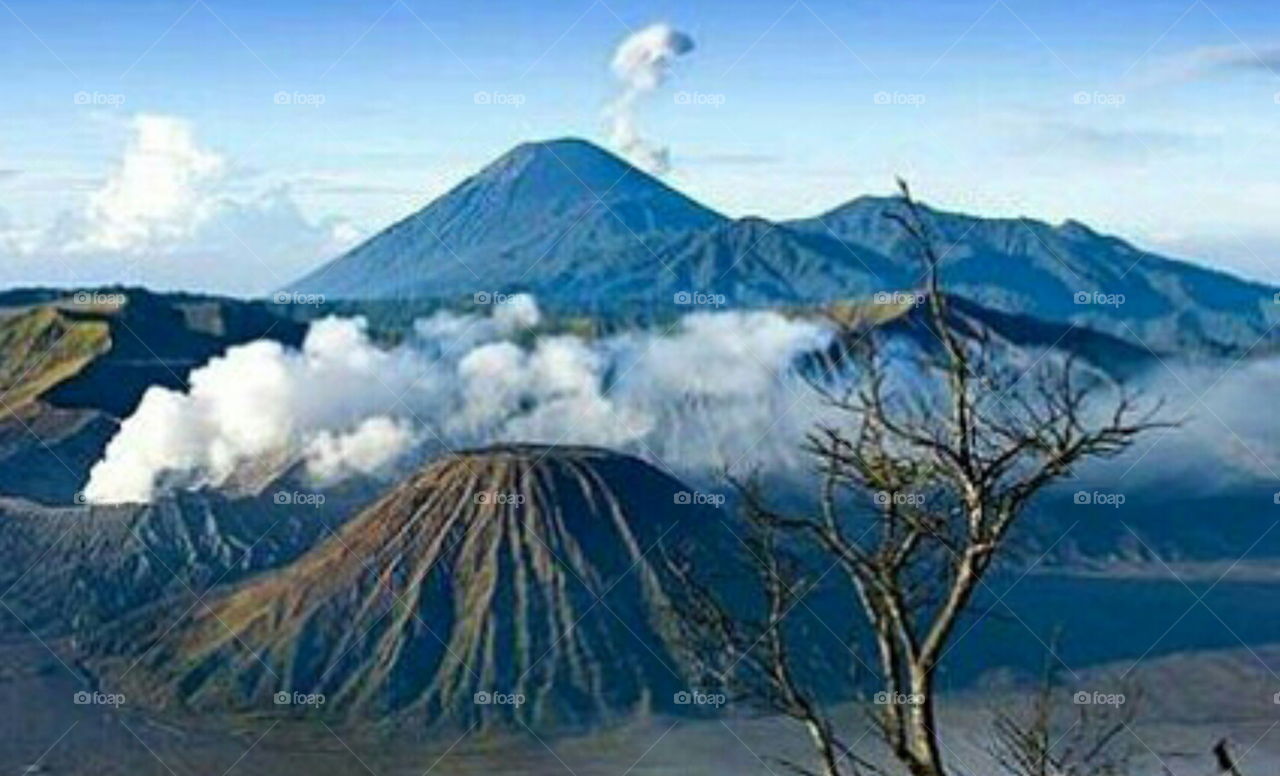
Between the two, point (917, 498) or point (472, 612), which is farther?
point (472, 612)

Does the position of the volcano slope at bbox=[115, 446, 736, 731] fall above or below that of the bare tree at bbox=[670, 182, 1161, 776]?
below

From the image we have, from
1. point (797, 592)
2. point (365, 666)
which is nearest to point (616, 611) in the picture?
point (365, 666)

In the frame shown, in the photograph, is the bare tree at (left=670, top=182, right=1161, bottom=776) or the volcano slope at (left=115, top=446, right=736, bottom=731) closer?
the bare tree at (left=670, top=182, right=1161, bottom=776)

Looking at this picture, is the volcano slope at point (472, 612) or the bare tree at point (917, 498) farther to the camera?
the volcano slope at point (472, 612)

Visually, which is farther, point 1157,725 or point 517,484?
point 517,484

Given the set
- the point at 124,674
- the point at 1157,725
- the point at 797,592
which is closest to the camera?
the point at 797,592

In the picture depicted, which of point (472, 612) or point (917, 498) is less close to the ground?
point (917, 498)

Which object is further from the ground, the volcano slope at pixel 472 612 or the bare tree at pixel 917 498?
the bare tree at pixel 917 498

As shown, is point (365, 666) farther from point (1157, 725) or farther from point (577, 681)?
point (1157, 725)
